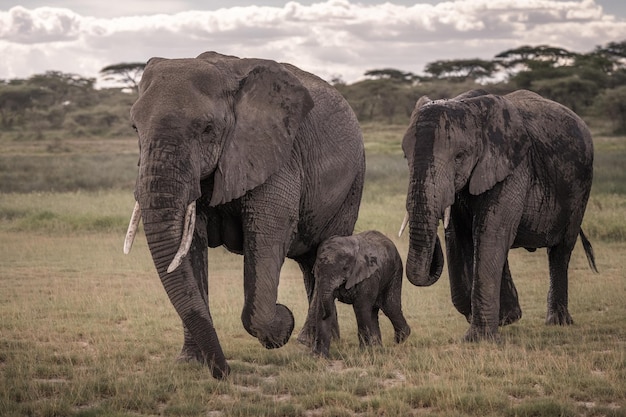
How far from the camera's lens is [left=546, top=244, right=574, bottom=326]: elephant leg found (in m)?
10.6

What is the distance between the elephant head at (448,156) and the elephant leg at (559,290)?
1.72 m

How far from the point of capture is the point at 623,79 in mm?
51562

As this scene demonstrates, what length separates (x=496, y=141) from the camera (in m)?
9.11

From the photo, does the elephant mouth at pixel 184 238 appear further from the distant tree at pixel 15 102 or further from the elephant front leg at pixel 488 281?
the distant tree at pixel 15 102

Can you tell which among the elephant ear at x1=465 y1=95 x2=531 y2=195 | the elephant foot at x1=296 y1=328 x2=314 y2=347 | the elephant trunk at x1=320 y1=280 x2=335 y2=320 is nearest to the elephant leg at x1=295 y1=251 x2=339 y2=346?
the elephant foot at x1=296 y1=328 x2=314 y2=347

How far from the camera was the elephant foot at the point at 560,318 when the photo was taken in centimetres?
1052

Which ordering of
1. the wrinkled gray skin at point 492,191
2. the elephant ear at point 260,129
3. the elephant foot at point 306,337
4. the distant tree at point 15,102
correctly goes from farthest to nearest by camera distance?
1. the distant tree at point 15,102
2. the elephant foot at point 306,337
3. the wrinkled gray skin at point 492,191
4. the elephant ear at point 260,129

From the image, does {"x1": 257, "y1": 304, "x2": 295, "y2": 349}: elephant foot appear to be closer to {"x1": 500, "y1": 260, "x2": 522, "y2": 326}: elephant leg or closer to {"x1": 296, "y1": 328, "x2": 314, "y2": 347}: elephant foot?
{"x1": 296, "y1": 328, "x2": 314, "y2": 347}: elephant foot

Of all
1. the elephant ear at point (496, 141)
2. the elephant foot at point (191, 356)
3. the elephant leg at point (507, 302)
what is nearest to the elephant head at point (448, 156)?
the elephant ear at point (496, 141)

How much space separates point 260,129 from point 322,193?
4.19ft

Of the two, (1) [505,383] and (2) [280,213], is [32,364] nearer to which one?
(2) [280,213]

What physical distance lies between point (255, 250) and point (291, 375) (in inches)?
40.0

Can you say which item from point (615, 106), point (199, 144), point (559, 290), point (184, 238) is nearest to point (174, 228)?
point (184, 238)

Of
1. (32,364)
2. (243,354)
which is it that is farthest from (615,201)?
(32,364)
